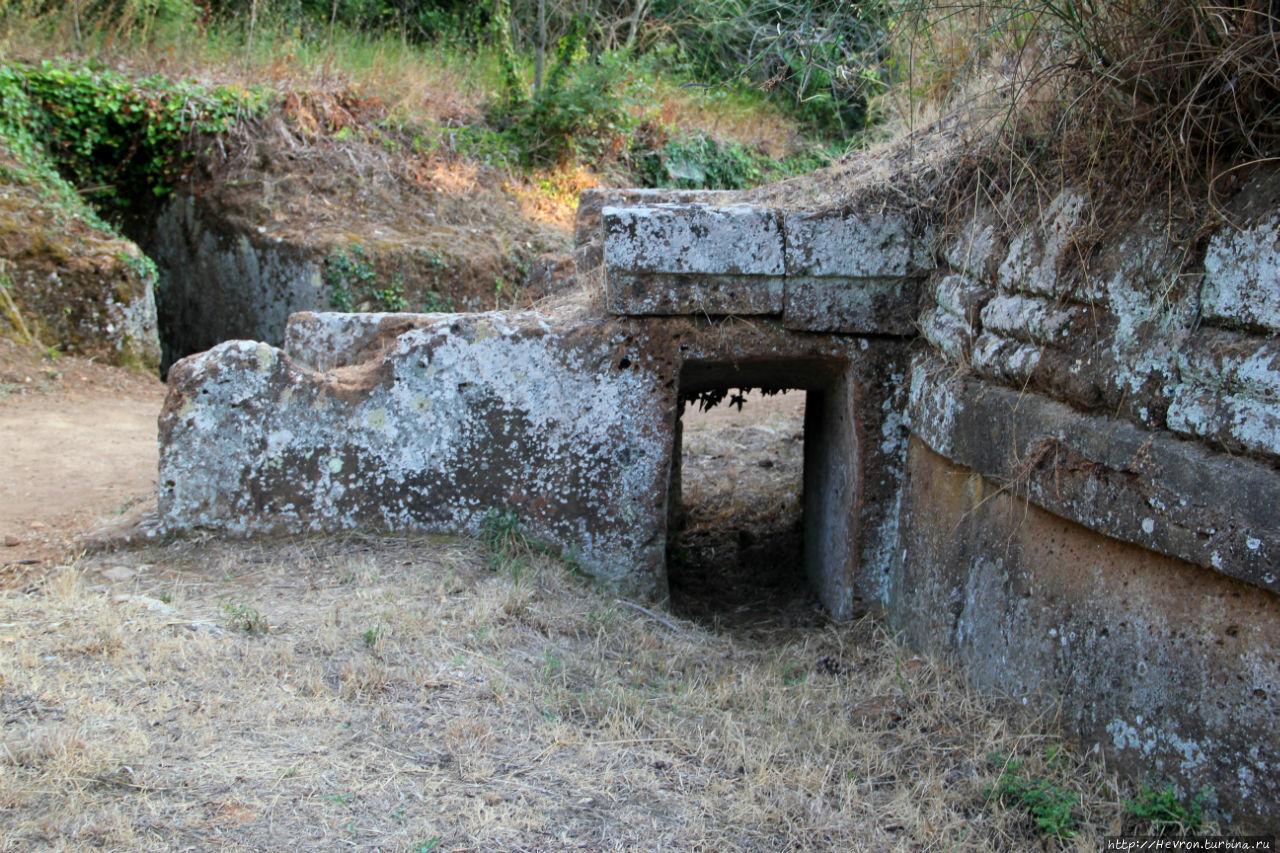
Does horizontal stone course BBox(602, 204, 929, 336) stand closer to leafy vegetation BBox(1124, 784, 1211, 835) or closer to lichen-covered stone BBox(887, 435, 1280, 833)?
lichen-covered stone BBox(887, 435, 1280, 833)

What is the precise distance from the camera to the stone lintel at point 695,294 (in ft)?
12.0

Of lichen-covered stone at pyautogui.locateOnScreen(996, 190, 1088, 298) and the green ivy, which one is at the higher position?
A: the green ivy

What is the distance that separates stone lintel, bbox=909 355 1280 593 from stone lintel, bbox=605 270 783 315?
2.93 feet

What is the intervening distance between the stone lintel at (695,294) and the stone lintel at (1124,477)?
35.1 inches

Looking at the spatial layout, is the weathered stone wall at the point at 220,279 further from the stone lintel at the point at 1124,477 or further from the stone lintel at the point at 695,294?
the stone lintel at the point at 1124,477

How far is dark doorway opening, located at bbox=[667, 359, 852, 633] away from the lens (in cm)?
418

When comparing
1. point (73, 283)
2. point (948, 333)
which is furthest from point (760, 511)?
point (73, 283)

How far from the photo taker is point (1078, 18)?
2.52 meters

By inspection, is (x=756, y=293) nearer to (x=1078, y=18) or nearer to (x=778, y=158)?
(x=1078, y=18)

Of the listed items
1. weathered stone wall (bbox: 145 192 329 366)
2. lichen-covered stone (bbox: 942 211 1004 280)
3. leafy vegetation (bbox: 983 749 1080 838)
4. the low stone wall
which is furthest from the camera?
weathered stone wall (bbox: 145 192 329 366)

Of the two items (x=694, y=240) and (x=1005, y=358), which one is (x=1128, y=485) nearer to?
(x=1005, y=358)

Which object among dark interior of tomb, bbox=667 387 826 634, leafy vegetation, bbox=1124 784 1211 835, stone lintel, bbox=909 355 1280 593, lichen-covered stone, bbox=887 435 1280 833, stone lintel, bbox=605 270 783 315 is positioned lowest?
dark interior of tomb, bbox=667 387 826 634

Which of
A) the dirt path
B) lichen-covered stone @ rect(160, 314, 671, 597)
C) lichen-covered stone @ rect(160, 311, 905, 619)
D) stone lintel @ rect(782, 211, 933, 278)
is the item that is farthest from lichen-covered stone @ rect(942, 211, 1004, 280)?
the dirt path

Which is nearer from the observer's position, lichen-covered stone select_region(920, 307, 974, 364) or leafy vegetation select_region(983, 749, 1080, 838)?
leafy vegetation select_region(983, 749, 1080, 838)
